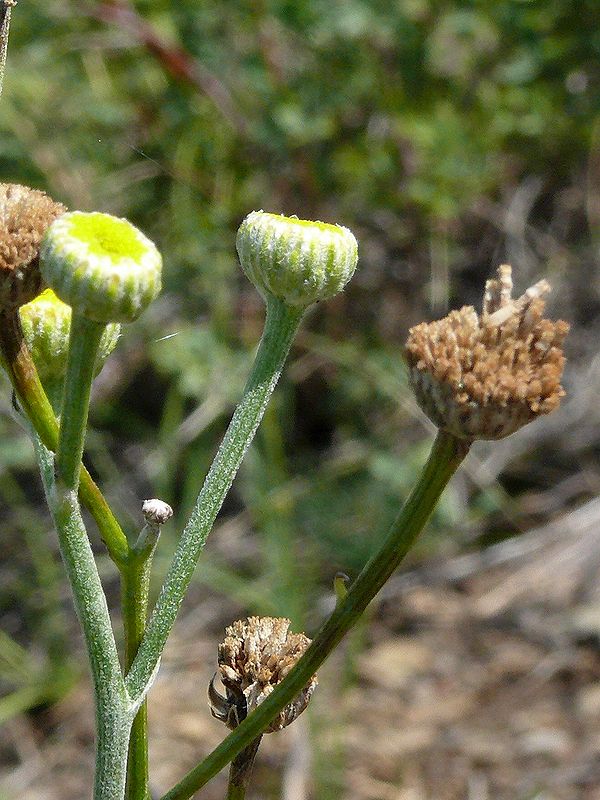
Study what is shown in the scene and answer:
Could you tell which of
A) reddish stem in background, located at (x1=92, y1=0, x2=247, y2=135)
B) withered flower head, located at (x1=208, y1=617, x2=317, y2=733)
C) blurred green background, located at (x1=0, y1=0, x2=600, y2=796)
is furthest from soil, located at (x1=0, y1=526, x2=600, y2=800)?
reddish stem in background, located at (x1=92, y1=0, x2=247, y2=135)

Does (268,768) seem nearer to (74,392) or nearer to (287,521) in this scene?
(287,521)

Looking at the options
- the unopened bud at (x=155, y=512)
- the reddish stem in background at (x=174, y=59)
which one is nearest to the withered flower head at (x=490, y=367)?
the unopened bud at (x=155, y=512)

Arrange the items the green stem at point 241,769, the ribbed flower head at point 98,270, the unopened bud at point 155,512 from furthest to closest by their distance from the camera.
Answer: the green stem at point 241,769 < the unopened bud at point 155,512 < the ribbed flower head at point 98,270

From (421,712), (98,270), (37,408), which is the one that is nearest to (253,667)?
(37,408)

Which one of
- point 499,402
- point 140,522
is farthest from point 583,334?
point 499,402

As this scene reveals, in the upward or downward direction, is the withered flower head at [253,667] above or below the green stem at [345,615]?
below

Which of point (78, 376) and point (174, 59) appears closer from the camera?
point (78, 376)

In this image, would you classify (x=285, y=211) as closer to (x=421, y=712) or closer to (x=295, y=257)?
(x=421, y=712)

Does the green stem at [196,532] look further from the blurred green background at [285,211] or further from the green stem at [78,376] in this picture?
the blurred green background at [285,211]
